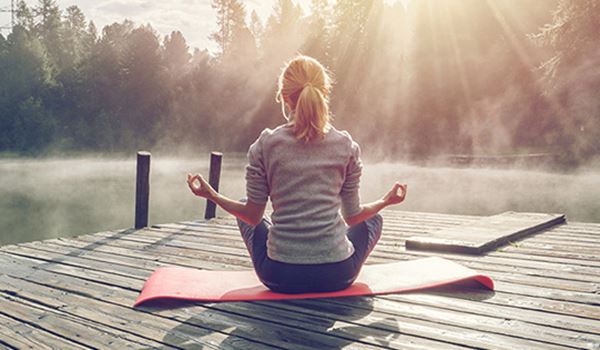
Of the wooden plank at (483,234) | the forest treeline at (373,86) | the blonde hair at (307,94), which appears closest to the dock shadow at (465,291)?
the wooden plank at (483,234)

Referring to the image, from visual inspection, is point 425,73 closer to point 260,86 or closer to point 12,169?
point 260,86

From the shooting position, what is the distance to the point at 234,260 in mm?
5172

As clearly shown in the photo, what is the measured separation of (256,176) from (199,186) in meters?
0.38

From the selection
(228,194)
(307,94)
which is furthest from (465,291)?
(228,194)

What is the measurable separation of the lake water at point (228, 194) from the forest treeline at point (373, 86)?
3.36m

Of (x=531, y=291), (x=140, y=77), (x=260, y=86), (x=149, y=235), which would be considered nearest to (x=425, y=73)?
(x=260, y=86)

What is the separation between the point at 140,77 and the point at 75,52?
12044 millimetres

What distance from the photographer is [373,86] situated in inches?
1277

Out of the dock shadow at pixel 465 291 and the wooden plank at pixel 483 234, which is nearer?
the dock shadow at pixel 465 291

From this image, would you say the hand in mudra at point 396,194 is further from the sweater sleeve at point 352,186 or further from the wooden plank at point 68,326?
the wooden plank at point 68,326

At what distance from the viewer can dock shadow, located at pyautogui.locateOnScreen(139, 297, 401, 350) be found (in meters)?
3.01

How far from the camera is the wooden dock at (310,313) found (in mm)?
3035

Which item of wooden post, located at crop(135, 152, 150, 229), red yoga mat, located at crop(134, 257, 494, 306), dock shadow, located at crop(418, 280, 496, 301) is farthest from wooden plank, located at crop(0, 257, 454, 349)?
wooden post, located at crop(135, 152, 150, 229)

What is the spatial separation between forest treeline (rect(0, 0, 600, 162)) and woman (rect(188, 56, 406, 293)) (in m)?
19.7
